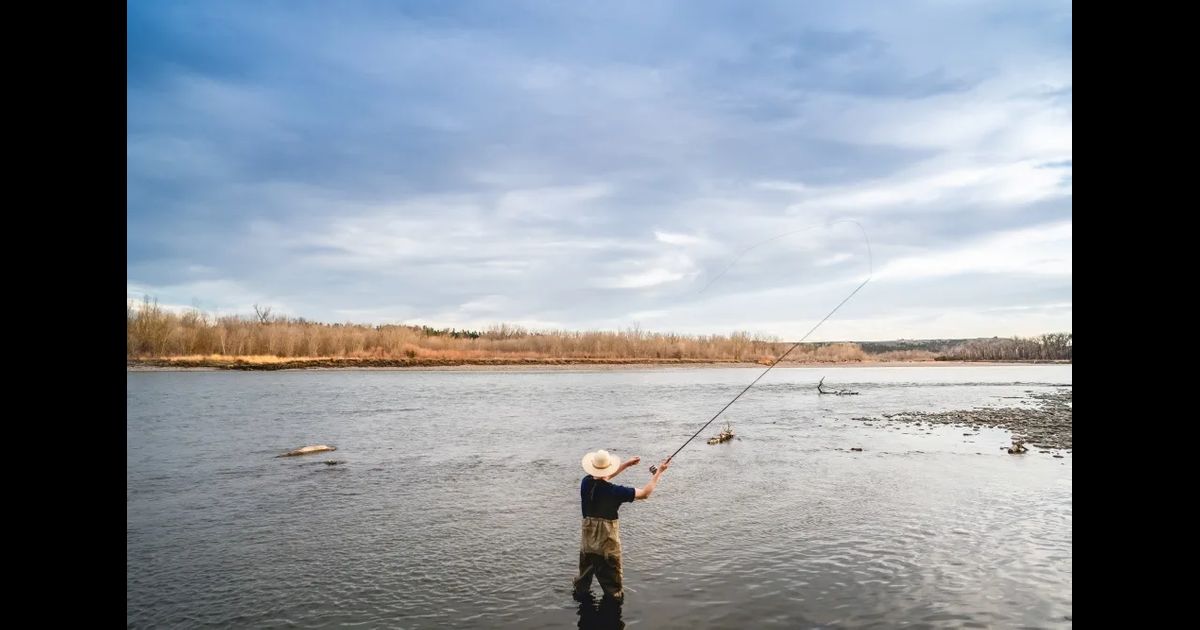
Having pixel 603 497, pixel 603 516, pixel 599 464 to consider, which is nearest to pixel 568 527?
pixel 603 516

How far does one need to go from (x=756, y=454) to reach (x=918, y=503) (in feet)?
17.8

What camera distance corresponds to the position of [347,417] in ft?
81.4

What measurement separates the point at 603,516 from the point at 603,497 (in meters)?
0.20

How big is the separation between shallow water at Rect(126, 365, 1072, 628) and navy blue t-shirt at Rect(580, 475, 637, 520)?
97 cm

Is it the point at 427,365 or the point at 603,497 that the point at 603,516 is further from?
the point at 427,365

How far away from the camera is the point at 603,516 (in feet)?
22.8

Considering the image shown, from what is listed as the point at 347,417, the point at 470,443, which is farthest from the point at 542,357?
the point at 470,443

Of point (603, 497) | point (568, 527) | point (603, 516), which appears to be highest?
point (603, 497)

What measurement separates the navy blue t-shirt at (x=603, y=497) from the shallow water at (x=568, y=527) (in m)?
0.97

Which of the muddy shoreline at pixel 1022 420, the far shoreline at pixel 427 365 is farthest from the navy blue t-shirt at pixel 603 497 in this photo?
the far shoreline at pixel 427 365

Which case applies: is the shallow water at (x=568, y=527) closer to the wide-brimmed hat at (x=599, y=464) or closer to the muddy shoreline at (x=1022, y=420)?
the muddy shoreline at (x=1022, y=420)

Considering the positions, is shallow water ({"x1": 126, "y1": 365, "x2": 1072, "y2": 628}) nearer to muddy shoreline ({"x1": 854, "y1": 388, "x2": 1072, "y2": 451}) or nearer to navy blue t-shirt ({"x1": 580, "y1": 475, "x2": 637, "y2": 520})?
→ navy blue t-shirt ({"x1": 580, "y1": 475, "x2": 637, "y2": 520})

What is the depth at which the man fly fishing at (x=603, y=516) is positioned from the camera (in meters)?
6.90
